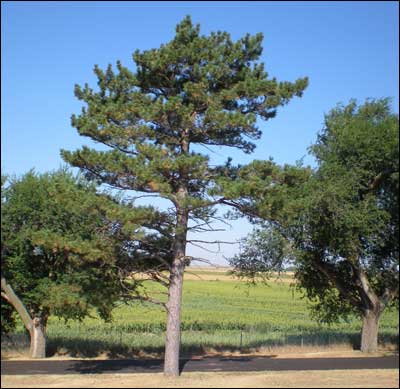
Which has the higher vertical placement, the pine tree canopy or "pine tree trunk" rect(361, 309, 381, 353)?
the pine tree canopy

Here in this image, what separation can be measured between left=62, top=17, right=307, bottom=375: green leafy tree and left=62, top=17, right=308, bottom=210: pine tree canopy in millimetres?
32

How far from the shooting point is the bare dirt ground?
51.1 feet

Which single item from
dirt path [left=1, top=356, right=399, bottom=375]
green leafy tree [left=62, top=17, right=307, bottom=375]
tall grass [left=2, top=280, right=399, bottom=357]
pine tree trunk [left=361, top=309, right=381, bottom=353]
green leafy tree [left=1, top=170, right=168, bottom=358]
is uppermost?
green leafy tree [left=62, top=17, right=307, bottom=375]

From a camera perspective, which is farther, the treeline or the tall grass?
the tall grass

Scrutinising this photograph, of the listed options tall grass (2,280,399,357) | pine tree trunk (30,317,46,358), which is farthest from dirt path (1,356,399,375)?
tall grass (2,280,399,357)

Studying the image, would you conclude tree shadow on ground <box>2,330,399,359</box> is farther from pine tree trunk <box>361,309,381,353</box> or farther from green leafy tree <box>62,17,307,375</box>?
green leafy tree <box>62,17,307,375</box>

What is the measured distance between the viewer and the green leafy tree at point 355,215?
22719 millimetres

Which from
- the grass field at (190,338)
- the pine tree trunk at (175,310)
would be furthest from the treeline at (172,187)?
the grass field at (190,338)

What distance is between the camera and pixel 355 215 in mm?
22609

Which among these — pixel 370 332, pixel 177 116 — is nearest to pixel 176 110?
pixel 177 116

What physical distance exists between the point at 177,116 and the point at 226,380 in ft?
28.0

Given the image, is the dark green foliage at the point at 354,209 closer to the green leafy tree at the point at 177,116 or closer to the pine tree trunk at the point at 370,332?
the pine tree trunk at the point at 370,332

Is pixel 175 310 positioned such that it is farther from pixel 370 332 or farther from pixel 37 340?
pixel 370 332

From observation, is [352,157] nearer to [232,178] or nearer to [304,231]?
[304,231]
